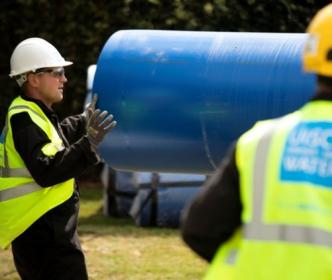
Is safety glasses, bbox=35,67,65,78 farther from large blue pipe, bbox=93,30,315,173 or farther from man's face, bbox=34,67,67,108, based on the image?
large blue pipe, bbox=93,30,315,173

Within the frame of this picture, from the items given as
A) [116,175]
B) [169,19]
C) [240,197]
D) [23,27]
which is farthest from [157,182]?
[240,197]

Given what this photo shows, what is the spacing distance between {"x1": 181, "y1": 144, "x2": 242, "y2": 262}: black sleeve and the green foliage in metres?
9.98

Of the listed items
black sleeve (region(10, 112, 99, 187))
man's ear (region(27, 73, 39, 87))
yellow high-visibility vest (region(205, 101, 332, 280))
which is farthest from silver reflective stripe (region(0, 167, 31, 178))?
yellow high-visibility vest (region(205, 101, 332, 280))

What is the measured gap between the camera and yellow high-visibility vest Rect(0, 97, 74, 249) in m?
4.58

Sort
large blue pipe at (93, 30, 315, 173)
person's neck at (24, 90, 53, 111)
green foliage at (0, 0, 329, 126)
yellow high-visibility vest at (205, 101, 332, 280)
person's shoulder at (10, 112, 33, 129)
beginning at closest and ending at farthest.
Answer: yellow high-visibility vest at (205, 101, 332, 280) < large blue pipe at (93, 30, 315, 173) < person's shoulder at (10, 112, 33, 129) < person's neck at (24, 90, 53, 111) < green foliage at (0, 0, 329, 126)

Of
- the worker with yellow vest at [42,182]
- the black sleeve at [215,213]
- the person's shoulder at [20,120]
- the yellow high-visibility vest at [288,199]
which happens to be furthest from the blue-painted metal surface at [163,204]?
the yellow high-visibility vest at [288,199]

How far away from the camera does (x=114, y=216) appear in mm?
9828

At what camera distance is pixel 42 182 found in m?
4.49

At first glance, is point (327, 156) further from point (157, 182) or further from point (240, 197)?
point (157, 182)

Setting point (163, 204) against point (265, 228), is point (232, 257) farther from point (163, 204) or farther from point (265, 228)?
point (163, 204)

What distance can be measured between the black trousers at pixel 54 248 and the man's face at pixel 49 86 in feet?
1.78

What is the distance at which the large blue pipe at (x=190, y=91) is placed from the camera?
4395 mm

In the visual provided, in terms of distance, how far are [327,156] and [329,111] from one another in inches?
4.6

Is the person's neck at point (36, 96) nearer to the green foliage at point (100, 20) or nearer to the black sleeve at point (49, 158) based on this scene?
the black sleeve at point (49, 158)
